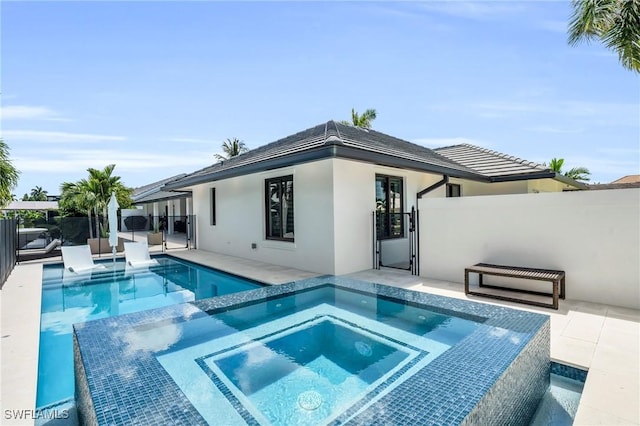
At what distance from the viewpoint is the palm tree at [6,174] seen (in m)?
12.8

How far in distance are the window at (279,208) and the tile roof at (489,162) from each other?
8161mm

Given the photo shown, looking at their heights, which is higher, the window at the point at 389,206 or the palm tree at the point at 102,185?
the palm tree at the point at 102,185

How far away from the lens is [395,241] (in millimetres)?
11586

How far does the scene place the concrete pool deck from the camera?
3.30 metres

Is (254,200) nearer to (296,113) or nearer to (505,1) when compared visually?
(296,113)

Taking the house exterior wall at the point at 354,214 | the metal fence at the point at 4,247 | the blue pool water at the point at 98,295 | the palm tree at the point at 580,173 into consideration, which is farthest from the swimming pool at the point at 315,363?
the palm tree at the point at 580,173

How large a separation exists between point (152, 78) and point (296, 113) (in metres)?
9.49

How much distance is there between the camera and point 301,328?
553 cm

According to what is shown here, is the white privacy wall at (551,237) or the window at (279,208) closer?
the white privacy wall at (551,237)

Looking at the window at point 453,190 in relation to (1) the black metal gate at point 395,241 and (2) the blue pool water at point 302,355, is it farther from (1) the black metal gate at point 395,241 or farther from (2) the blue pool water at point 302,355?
(2) the blue pool water at point 302,355

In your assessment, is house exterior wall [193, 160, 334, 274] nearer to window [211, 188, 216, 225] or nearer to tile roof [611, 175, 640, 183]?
window [211, 188, 216, 225]

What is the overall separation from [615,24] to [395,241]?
8.63 metres

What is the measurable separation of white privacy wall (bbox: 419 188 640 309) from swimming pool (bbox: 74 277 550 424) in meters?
3.01

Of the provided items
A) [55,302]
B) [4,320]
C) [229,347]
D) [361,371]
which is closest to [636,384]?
[361,371]
